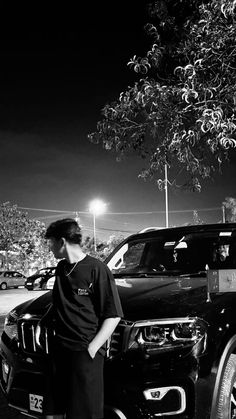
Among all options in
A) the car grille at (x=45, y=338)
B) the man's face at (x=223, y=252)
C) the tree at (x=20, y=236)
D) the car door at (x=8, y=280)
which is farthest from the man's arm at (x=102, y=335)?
the tree at (x=20, y=236)

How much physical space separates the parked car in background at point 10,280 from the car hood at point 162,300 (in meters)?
33.9

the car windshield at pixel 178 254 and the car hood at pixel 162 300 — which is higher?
the car windshield at pixel 178 254

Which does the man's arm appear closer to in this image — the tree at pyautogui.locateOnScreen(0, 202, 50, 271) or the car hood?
the car hood

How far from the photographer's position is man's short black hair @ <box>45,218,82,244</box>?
284 centimetres

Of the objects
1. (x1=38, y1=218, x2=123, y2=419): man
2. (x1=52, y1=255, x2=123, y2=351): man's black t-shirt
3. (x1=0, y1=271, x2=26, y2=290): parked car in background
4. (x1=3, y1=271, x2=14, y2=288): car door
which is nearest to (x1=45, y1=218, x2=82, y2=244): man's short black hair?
(x1=38, y1=218, x2=123, y2=419): man

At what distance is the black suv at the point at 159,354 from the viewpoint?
9.32 ft

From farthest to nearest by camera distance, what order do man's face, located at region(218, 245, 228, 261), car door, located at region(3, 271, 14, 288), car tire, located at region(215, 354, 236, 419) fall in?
car door, located at region(3, 271, 14, 288)
man's face, located at region(218, 245, 228, 261)
car tire, located at region(215, 354, 236, 419)

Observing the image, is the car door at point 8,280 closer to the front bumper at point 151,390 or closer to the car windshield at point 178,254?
the car windshield at point 178,254

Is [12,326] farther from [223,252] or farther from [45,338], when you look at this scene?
[223,252]

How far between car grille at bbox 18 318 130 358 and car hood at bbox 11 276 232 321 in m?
0.08

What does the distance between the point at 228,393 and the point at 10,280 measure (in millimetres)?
35494

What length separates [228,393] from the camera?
303cm

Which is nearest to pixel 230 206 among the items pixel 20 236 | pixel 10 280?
pixel 10 280

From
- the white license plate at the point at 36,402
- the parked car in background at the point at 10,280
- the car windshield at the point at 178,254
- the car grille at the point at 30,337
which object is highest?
the car windshield at the point at 178,254
